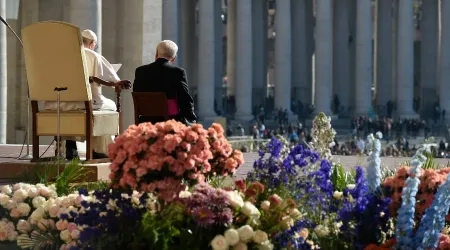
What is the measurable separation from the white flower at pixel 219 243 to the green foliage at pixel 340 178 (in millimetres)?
5014

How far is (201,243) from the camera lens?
46.5 ft

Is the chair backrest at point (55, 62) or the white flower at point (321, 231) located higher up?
the chair backrest at point (55, 62)

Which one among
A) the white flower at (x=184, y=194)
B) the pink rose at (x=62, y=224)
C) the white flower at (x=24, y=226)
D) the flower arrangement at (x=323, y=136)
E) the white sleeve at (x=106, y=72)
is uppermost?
the white sleeve at (x=106, y=72)

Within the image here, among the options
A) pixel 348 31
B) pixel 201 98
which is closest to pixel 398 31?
pixel 348 31

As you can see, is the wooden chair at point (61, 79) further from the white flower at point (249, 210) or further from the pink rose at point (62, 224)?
the white flower at point (249, 210)

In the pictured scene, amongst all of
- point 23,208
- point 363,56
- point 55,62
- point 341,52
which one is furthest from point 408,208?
point 341,52

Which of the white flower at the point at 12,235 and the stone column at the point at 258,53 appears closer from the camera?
the white flower at the point at 12,235

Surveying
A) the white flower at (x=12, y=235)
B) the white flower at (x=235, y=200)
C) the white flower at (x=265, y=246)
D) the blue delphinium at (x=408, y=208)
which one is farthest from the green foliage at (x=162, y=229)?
the white flower at (x=12, y=235)

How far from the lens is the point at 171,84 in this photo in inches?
889

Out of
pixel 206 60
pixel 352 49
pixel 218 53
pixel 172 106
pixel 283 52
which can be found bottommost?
pixel 172 106

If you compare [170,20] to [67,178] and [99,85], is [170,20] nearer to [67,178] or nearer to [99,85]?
[99,85]

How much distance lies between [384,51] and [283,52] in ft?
59.9

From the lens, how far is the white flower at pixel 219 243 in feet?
45.3

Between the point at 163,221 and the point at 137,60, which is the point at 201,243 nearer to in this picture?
the point at 163,221
